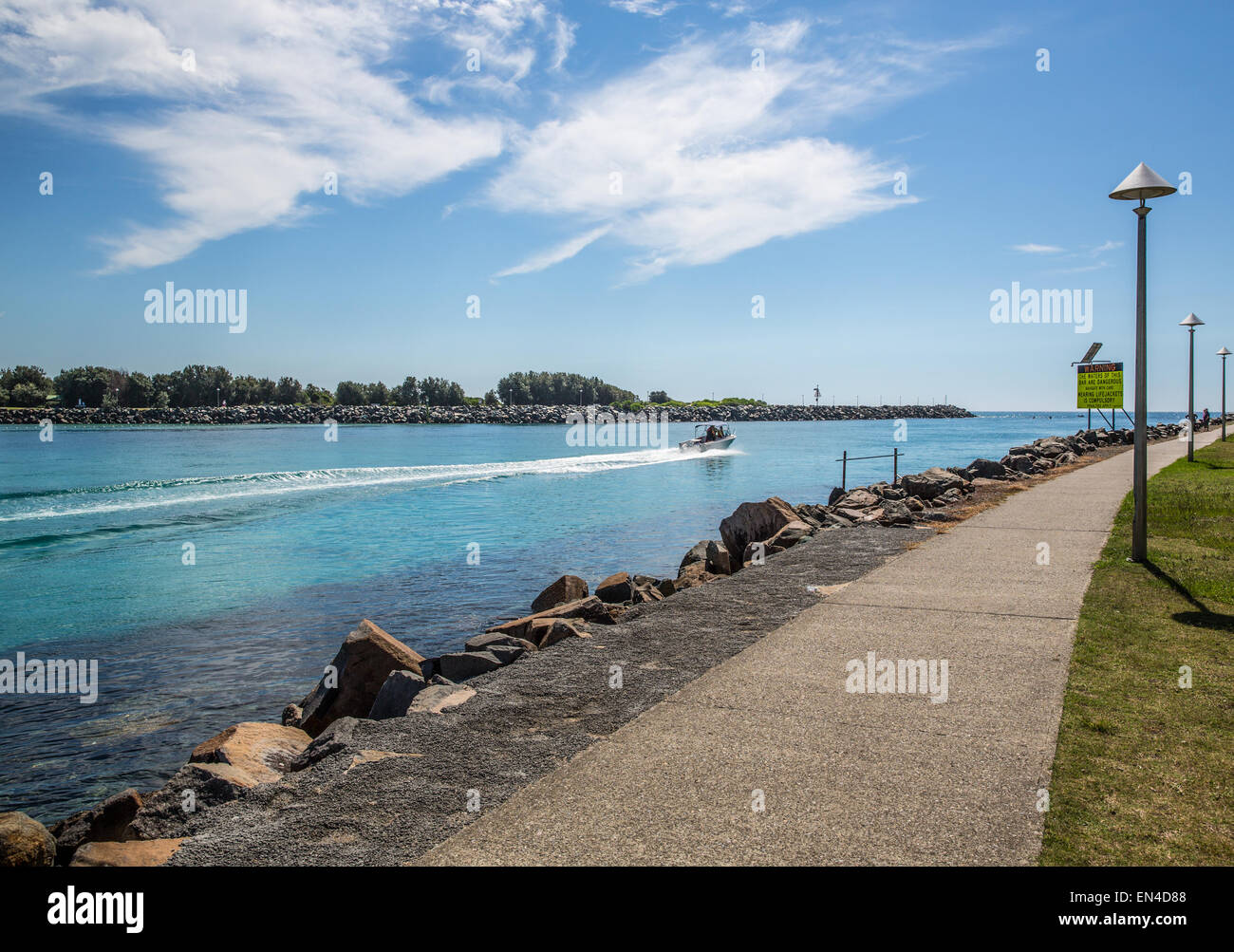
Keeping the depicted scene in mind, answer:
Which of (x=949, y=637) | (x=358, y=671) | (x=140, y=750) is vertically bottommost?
(x=140, y=750)

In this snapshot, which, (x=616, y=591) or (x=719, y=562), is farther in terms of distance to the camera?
(x=719, y=562)

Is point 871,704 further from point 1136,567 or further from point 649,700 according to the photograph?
point 1136,567

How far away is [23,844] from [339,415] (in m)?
165

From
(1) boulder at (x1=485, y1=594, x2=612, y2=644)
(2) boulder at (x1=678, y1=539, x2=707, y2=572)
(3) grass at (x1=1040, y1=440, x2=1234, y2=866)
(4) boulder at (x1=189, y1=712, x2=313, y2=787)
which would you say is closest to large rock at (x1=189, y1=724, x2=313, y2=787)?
(4) boulder at (x1=189, y1=712, x2=313, y2=787)

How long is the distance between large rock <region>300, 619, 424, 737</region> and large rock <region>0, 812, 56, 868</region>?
2731 mm

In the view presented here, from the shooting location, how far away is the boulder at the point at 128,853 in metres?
3.89

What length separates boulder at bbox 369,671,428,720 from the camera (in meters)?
6.38

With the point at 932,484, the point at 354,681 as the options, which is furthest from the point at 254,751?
the point at 932,484

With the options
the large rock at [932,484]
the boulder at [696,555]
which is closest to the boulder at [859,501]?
the large rock at [932,484]

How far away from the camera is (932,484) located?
59.4 feet

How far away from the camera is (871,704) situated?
206 inches

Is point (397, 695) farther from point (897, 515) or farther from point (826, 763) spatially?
point (897, 515)
